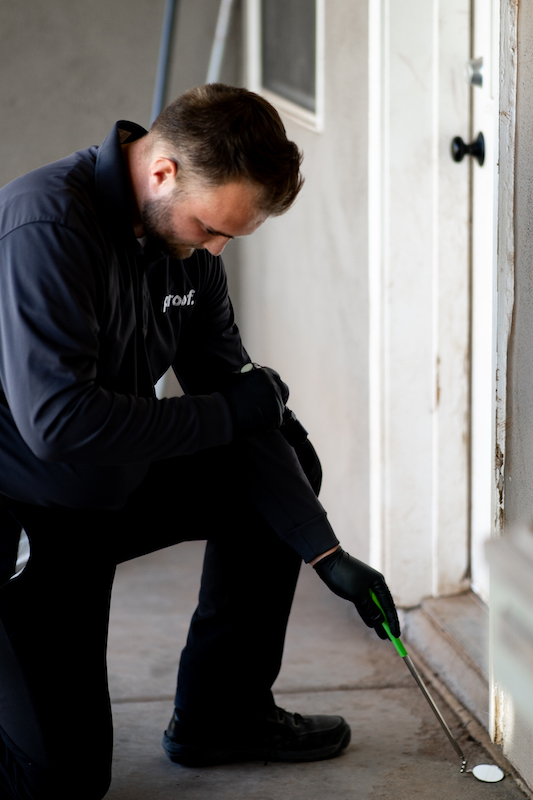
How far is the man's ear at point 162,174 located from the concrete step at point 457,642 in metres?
1.13

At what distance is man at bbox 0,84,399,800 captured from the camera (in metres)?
1.16

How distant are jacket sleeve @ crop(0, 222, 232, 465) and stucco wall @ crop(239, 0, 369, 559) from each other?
1025 mm

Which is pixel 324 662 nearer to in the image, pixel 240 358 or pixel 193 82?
pixel 240 358

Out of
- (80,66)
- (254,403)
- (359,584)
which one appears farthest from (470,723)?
(80,66)

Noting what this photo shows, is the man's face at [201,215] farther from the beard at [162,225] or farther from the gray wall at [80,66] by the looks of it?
the gray wall at [80,66]

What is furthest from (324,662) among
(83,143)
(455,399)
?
(83,143)

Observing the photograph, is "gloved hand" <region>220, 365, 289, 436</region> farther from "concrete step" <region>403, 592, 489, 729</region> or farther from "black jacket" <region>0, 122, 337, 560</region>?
"concrete step" <region>403, 592, 489, 729</region>

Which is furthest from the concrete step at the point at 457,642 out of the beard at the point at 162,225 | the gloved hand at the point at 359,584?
the beard at the point at 162,225

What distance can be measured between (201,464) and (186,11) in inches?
89.6

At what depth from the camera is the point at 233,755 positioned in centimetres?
156

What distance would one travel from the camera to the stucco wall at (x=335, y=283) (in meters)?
2.10

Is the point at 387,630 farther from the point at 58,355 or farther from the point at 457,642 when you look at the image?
the point at 58,355

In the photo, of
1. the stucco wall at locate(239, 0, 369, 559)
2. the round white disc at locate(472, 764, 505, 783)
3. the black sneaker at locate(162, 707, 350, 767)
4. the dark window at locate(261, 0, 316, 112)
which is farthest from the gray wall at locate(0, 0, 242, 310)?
the round white disc at locate(472, 764, 505, 783)

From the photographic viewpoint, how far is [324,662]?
198 centimetres
